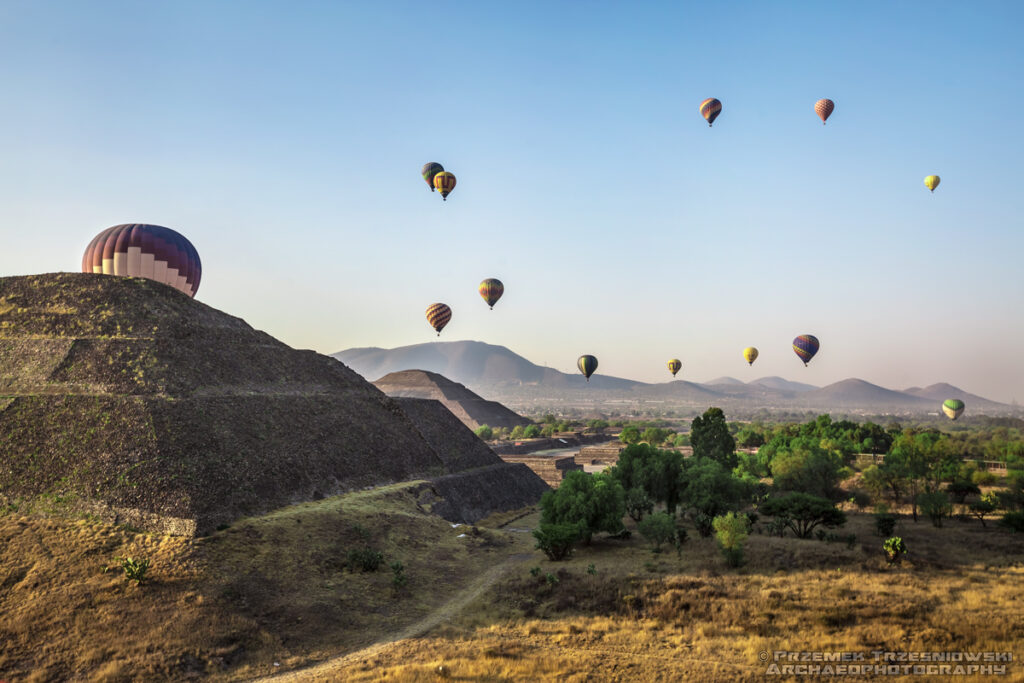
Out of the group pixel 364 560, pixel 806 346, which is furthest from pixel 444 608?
pixel 806 346

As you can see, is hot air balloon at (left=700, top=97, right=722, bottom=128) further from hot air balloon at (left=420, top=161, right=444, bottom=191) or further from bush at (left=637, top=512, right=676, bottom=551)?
bush at (left=637, top=512, right=676, bottom=551)

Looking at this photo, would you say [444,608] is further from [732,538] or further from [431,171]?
[431,171]

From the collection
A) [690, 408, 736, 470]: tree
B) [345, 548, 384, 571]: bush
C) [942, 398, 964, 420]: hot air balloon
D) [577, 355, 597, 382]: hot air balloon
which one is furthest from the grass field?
[942, 398, 964, 420]: hot air balloon

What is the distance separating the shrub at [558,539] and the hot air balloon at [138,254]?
1638 inches

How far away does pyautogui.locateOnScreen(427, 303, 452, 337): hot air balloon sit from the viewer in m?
89.4

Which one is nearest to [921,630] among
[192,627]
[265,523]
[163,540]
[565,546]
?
[565,546]

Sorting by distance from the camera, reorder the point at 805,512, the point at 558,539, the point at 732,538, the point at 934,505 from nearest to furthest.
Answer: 1. the point at 732,538
2. the point at 558,539
3. the point at 805,512
4. the point at 934,505

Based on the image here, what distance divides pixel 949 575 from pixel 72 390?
54.7 meters

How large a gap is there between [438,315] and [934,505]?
63.5 m

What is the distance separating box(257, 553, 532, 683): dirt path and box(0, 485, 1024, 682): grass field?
0.42ft

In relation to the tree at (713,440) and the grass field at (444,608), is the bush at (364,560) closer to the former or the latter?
the grass field at (444,608)

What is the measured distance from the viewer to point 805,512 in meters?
40.9

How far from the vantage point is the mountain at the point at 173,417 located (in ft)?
115

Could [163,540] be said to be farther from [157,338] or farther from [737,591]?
[737,591]
